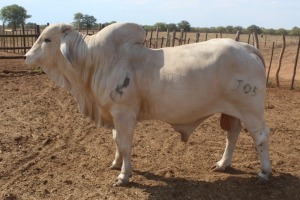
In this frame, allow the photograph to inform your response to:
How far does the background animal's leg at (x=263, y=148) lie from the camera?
4.55 meters

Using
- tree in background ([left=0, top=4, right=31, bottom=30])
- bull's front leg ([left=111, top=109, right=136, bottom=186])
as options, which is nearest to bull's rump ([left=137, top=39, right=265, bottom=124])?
bull's front leg ([left=111, top=109, right=136, bottom=186])

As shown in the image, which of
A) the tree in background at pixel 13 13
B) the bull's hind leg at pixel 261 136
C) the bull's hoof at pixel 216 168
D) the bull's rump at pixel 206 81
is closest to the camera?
the bull's rump at pixel 206 81

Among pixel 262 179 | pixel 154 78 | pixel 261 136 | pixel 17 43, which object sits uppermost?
pixel 154 78

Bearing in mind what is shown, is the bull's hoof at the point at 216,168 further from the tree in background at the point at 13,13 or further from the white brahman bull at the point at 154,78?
the tree in background at the point at 13,13

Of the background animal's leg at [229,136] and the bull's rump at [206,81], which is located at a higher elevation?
the bull's rump at [206,81]

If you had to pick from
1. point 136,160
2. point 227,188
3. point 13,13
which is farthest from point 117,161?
point 13,13

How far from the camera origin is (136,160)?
5.55 metres

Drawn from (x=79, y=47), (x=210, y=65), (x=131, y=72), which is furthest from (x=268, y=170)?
(x=79, y=47)

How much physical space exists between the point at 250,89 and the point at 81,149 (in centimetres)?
294

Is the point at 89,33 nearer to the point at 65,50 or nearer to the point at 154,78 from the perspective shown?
the point at 65,50

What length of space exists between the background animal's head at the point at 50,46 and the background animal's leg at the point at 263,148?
261 cm

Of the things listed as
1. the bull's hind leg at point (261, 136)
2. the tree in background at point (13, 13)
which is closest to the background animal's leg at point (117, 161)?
the bull's hind leg at point (261, 136)

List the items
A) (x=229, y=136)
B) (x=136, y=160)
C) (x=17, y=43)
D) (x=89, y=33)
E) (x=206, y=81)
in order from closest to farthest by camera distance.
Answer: (x=206, y=81) < (x=229, y=136) < (x=136, y=160) < (x=17, y=43) < (x=89, y=33)

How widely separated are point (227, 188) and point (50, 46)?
282 cm
